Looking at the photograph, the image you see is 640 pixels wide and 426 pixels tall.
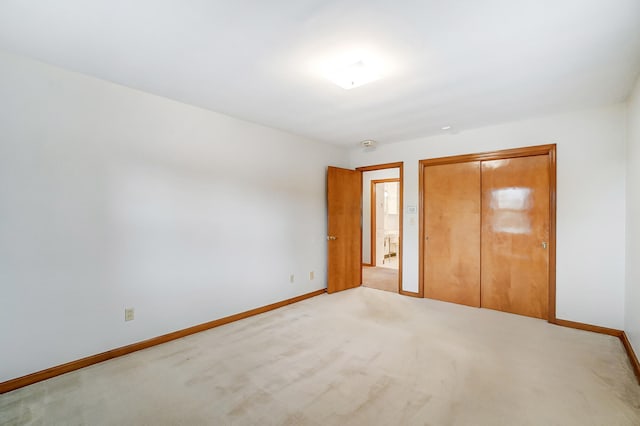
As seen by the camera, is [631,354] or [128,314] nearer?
[631,354]

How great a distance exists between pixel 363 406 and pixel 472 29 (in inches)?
99.0

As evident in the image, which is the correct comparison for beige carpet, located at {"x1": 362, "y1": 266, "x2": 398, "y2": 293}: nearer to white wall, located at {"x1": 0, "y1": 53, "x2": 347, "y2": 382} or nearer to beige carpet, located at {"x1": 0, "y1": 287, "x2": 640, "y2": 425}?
beige carpet, located at {"x1": 0, "y1": 287, "x2": 640, "y2": 425}

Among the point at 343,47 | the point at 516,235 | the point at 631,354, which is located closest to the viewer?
the point at 343,47

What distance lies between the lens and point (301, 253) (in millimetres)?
4391

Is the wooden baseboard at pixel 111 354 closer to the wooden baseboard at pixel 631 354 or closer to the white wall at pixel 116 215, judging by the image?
the white wall at pixel 116 215

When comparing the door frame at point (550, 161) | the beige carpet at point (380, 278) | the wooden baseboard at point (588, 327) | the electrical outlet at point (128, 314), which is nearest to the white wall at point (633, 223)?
the wooden baseboard at point (588, 327)

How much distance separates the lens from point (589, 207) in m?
3.22

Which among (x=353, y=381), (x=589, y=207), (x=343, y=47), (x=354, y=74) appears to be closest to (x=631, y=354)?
(x=589, y=207)

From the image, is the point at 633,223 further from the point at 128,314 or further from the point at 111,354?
the point at 111,354

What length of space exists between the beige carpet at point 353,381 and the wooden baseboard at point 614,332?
0.25 feet

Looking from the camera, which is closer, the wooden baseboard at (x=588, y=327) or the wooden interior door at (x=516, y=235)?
the wooden baseboard at (x=588, y=327)

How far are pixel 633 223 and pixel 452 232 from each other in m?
1.84

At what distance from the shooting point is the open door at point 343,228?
4715 mm

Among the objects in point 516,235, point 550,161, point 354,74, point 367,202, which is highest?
point 354,74
